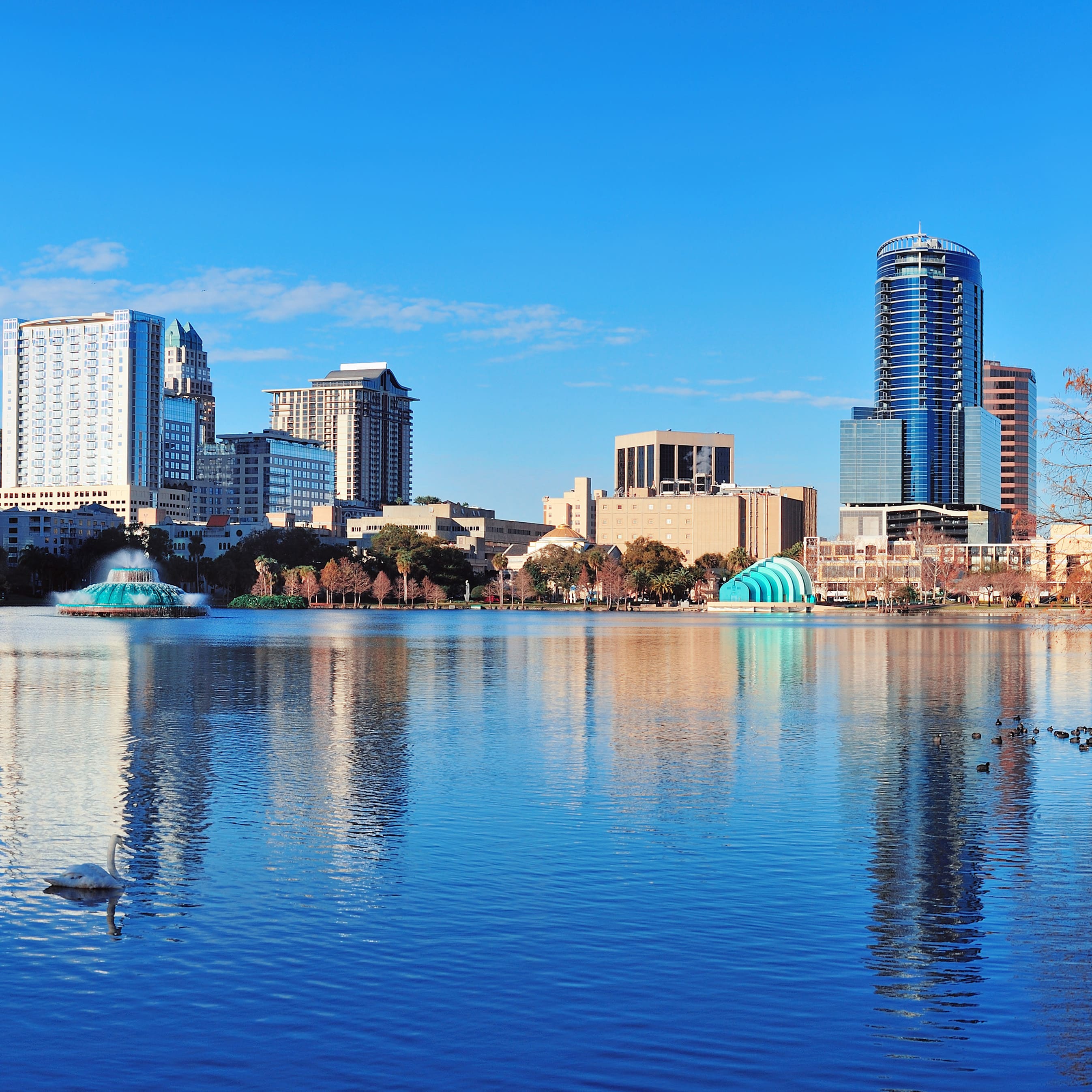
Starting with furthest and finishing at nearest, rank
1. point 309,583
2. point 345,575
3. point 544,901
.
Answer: point 345,575, point 309,583, point 544,901

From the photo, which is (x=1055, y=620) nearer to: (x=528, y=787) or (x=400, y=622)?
(x=528, y=787)

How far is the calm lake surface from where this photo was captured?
464 inches

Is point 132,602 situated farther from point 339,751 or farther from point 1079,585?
point 1079,585

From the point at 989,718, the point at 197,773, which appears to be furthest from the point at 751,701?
the point at 197,773

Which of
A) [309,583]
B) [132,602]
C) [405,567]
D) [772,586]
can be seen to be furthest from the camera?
[772,586]

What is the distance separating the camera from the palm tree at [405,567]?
637 feet

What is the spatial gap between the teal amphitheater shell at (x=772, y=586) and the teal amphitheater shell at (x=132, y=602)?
8608 cm

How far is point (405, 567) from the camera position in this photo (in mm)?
194000

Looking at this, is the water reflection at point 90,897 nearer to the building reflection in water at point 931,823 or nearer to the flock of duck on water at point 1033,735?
the building reflection in water at point 931,823

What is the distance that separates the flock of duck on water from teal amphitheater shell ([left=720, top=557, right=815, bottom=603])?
509 feet

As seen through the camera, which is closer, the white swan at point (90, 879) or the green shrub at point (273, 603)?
the white swan at point (90, 879)

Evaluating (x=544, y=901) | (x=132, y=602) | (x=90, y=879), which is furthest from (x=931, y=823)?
(x=132, y=602)

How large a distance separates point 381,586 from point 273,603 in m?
16.5

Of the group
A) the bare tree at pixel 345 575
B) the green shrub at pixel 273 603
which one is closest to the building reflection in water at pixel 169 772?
the green shrub at pixel 273 603
